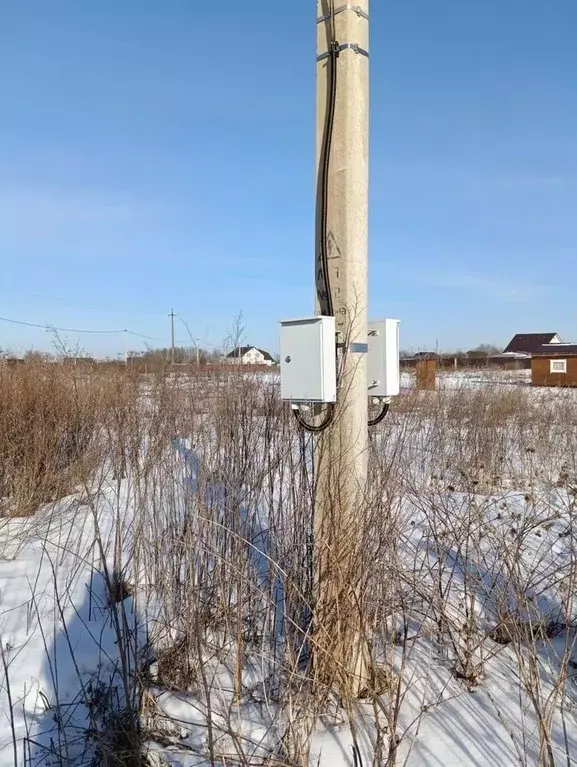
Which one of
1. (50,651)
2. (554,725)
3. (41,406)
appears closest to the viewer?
(554,725)

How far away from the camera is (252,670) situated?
235 cm

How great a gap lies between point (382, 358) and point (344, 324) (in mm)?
230

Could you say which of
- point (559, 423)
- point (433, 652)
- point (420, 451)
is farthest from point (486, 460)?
point (433, 652)

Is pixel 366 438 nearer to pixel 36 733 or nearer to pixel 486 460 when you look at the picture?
pixel 36 733

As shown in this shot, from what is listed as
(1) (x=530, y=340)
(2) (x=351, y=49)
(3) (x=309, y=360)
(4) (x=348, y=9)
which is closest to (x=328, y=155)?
(2) (x=351, y=49)

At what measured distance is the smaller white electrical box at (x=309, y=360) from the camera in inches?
75.4

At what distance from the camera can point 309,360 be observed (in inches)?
76.8

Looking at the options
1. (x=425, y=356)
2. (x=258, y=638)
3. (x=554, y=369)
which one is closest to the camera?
(x=258, y=638)

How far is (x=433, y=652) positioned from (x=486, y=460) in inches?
170

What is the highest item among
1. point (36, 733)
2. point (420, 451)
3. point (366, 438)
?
point (366, 438)

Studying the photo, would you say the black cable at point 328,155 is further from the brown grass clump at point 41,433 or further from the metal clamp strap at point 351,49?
the brown grass clump at point 41,433

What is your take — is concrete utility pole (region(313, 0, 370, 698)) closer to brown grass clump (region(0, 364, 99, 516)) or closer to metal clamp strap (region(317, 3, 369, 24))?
metal clamp strap (region(317, 3, 369, 24))

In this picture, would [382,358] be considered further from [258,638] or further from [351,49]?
[258,638]

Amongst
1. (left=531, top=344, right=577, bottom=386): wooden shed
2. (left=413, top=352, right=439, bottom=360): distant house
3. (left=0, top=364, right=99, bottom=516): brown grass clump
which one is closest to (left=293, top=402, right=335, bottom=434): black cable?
(left=0, top=364, right=99, bottom=516): brown grass clump
